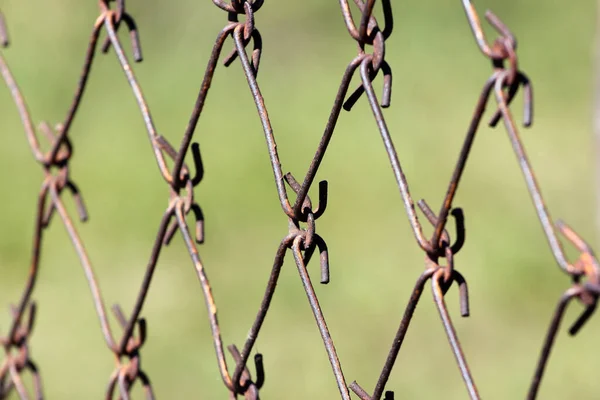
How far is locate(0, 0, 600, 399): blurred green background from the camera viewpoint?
9.17 ft

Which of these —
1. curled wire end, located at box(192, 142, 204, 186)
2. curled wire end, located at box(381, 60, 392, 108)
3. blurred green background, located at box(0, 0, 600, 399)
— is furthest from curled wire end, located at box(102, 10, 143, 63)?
blurred green background, located at box(0, 0, 600, 399)

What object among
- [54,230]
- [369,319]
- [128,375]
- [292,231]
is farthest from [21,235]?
[292,231]

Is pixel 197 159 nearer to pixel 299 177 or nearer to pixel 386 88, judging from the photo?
pixel 386 88

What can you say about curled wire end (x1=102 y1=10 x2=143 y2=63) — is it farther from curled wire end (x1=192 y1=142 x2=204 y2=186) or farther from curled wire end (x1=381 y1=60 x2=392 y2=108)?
curled wire end (x1=381 y1=60 x2=392 y2=108)

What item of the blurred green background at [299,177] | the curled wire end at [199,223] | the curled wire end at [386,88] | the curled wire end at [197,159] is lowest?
the blurred green background at [299,177]

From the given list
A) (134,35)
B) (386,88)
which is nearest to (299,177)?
(134,35)

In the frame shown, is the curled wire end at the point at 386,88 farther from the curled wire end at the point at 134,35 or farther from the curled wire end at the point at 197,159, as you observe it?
the curled wire end at the point at 134,35

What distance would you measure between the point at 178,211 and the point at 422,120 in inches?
113

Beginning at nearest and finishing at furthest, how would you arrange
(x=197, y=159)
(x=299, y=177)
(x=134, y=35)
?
(x=197, y=159) < (x=134, y=35) < (x=299, y=177)

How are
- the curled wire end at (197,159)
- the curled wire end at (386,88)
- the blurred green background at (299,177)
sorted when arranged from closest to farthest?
the curled wire end at (386,88), the curled wire end at (197,159), the blurred green background at (299,177)

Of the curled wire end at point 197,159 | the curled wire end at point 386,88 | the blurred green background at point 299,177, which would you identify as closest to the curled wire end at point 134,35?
the curled wire end at point 197,159

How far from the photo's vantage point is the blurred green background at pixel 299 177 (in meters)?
2.79

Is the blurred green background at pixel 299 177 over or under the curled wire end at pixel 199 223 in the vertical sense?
under

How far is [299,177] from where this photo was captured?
3.20 metres
